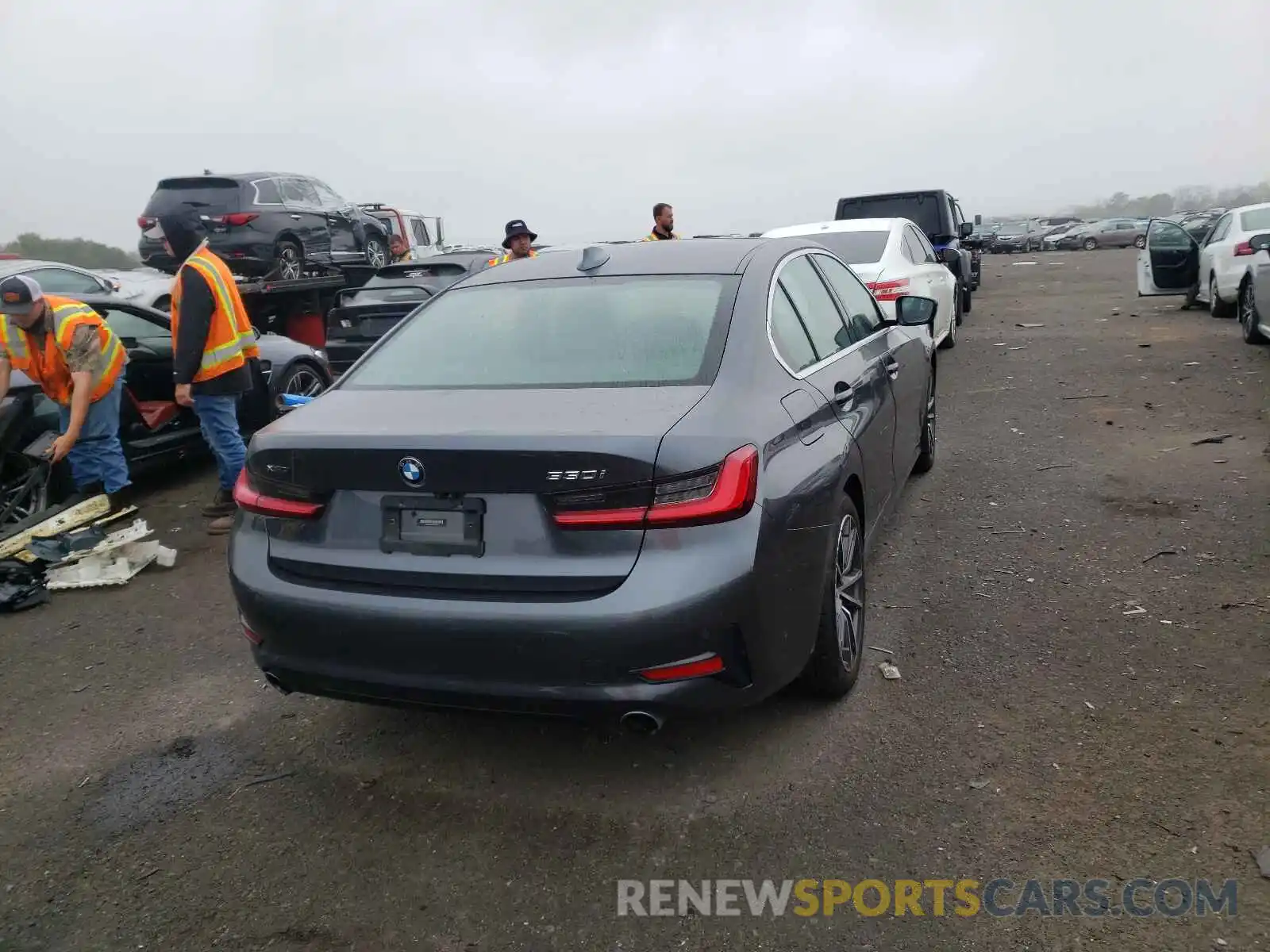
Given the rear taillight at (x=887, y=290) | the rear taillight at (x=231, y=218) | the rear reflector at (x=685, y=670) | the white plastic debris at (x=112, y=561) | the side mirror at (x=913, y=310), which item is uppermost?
the rear taillight at (x=231, y=218)

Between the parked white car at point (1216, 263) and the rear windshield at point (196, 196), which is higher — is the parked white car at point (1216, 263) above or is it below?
below

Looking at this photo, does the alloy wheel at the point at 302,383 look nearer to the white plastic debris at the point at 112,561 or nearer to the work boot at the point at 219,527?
the work boot at the point at 219,527

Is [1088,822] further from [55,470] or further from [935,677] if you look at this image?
[55,470]

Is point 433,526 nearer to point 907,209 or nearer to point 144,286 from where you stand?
point 144,286

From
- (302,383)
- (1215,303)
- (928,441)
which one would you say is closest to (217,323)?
(302,383)

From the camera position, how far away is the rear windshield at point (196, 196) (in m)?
12.4

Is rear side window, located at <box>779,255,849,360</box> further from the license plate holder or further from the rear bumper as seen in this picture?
the license plate holder

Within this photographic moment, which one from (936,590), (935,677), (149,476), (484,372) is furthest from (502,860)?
(149,476)

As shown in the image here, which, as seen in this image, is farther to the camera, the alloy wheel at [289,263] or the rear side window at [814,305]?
the alloy wheel at [289,263]

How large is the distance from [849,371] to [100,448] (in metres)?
4.73

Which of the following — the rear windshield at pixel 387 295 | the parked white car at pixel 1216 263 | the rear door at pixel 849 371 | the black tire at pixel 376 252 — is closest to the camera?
the rear door at pixel 849 371

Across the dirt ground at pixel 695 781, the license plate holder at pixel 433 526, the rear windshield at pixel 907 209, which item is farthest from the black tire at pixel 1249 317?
the license plate holder at pixel 433 526

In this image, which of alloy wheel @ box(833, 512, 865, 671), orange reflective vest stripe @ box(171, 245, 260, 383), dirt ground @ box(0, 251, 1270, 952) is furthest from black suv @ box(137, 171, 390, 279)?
alloy wheel @ box(833, 512, 865, 671)

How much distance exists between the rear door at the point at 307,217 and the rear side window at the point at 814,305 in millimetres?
10744
